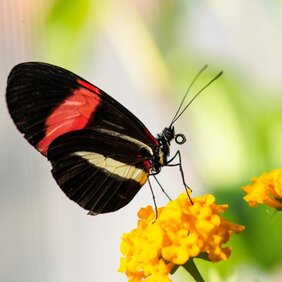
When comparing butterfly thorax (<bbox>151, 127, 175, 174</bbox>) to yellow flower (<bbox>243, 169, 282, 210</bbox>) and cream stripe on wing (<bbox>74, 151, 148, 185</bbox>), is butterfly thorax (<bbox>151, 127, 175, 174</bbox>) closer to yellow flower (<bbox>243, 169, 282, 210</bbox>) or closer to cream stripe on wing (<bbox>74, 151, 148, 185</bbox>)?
cream stripe on wing (<bbox>74, 151, 148, 185</bbox>)

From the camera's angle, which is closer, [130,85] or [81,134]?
[81,134]

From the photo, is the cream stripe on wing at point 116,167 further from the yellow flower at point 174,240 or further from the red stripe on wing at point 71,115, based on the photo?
the yellow flower at point 174,240

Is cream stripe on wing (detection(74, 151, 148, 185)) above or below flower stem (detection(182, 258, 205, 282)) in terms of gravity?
→ above

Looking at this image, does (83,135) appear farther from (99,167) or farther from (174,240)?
(174,240)

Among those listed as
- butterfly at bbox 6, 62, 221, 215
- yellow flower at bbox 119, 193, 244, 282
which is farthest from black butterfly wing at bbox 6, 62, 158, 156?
yellow flower at bbox 119, 193, 244, 282

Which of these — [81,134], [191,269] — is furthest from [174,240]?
[81,134]

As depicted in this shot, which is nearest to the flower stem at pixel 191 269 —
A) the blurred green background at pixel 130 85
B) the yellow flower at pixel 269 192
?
the yellow flower at pixel 269 192

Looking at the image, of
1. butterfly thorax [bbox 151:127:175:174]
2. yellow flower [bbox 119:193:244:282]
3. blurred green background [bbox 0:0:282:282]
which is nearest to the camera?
yellow flower [bbox 119:193:244:282]
